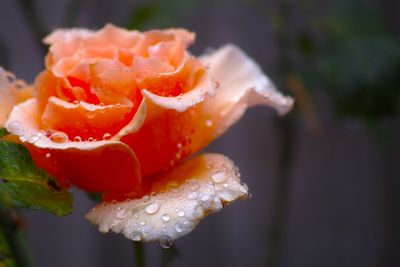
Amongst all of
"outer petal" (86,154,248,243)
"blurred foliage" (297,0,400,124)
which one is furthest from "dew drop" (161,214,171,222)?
"blurred foliage" (297,0,400,124)

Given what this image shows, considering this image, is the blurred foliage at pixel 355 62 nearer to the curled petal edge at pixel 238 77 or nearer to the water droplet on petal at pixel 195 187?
the curled petal edge at pixel 238 77

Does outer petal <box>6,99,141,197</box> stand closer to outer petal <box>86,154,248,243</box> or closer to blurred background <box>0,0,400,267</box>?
outer petal <box>86,154,248,243</box>

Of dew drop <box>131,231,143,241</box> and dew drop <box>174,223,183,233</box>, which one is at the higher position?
dew drop <box>174,223,183,233</box>

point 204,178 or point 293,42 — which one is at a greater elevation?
point 204,178

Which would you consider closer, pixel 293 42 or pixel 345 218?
pixel 293 42

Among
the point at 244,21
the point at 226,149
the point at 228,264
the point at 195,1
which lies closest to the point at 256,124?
the point at 226,149

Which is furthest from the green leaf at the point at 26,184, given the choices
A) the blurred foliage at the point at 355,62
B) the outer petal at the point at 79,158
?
the blurred foliage at the point at 355,62

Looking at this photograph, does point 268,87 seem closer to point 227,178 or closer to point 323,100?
point 227,178
